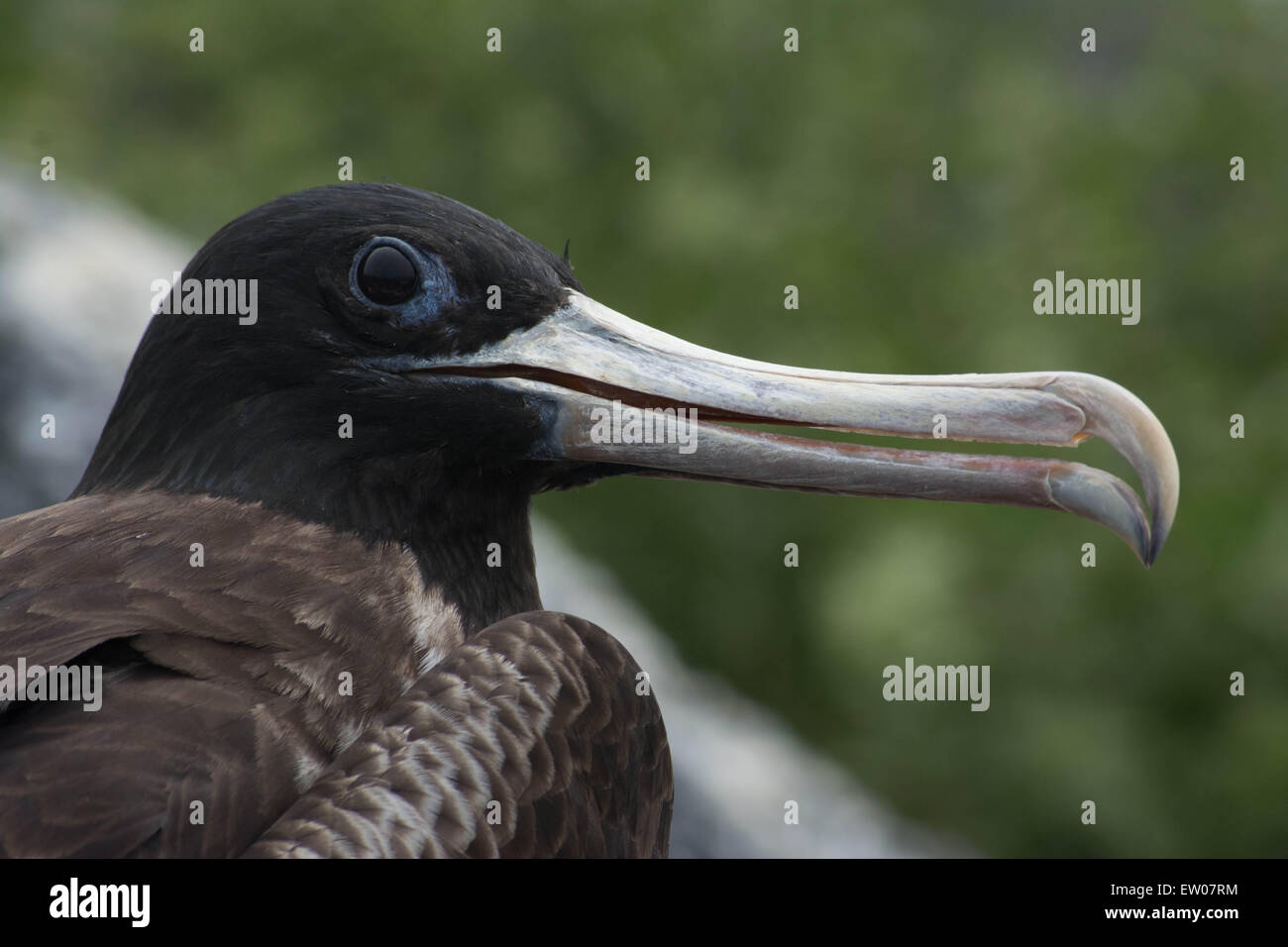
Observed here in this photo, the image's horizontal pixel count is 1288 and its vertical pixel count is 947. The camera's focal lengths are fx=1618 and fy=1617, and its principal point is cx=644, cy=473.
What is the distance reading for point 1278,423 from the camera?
13.2ft

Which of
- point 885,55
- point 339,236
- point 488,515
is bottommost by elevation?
point 488,515

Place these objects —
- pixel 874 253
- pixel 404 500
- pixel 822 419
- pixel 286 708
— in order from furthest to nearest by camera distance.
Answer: pixel 874 253 → pixel 404 500 → pixel 822 419 → pixel 286 708

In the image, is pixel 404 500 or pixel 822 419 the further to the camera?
pixel 404 500

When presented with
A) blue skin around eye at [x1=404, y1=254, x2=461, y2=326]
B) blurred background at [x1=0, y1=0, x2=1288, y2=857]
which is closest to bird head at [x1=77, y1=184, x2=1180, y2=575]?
blue skin around eye at [x1=404, y1=254, x2=461, y2=326]

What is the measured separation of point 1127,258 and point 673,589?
1.57 metres

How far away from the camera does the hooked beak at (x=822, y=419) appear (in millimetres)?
1772

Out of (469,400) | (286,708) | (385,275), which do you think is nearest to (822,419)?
(469,400)

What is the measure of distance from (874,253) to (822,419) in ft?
9.68

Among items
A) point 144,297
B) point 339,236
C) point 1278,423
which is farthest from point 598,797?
point 1278,423

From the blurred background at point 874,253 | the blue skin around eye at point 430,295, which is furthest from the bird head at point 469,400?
the blurred background at point 874,253

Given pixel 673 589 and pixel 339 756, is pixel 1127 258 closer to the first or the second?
pixel 673 589

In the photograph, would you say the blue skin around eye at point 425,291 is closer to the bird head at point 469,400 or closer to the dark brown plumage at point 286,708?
the bird head at point 469,400

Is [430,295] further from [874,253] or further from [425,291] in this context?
[874,253]

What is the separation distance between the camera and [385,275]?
183cm
